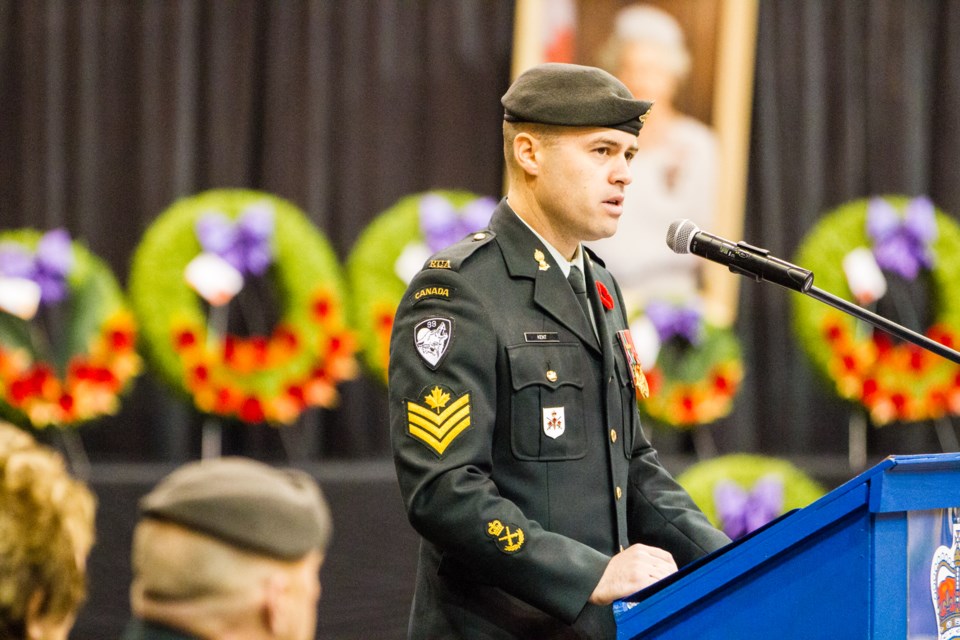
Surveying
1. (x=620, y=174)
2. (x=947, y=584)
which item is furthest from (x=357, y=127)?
(x=947, y=584)

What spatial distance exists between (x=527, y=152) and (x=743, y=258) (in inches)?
15.0

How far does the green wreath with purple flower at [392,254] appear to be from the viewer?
4590 mm

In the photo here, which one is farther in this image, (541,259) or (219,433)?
(219,433)

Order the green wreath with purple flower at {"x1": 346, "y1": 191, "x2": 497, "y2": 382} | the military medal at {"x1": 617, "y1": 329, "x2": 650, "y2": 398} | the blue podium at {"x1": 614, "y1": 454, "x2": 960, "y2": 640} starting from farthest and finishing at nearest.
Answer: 1. the green wreath with purple flower at {"x1": 346, "y1": 191, "x2": 497, "y2": 382}
2. the military medal at {"x1": 617, "y1": 329, "x2": 650, "y2": 398}
3. the blue podium at {"x1": 614, "y1": 454, "x2": 960, "y2": 640}

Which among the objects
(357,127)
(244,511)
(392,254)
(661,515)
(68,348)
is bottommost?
(68,348)

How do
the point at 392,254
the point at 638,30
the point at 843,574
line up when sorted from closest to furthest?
the point at 843,574 < the point at 392,254 < the point at 638,30

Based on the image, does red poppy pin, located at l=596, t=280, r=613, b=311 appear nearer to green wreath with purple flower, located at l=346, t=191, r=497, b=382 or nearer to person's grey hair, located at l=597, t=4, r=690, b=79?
green wreath with purple flower, located at l=346, t=191, r=497, b=382

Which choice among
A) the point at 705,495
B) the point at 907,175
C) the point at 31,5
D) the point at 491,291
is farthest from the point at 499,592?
the point at 907,175

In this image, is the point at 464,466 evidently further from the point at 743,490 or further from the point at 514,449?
the point at 743,490

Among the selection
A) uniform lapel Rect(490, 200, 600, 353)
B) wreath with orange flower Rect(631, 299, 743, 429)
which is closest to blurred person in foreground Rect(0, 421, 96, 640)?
uniform lapel Rect(490, 200, 600, 353)

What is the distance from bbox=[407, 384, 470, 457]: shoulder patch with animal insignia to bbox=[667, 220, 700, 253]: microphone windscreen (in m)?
0.39

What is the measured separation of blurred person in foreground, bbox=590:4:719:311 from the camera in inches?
214

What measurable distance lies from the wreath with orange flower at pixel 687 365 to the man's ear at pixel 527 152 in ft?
8.74

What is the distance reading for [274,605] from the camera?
1.17 metres
